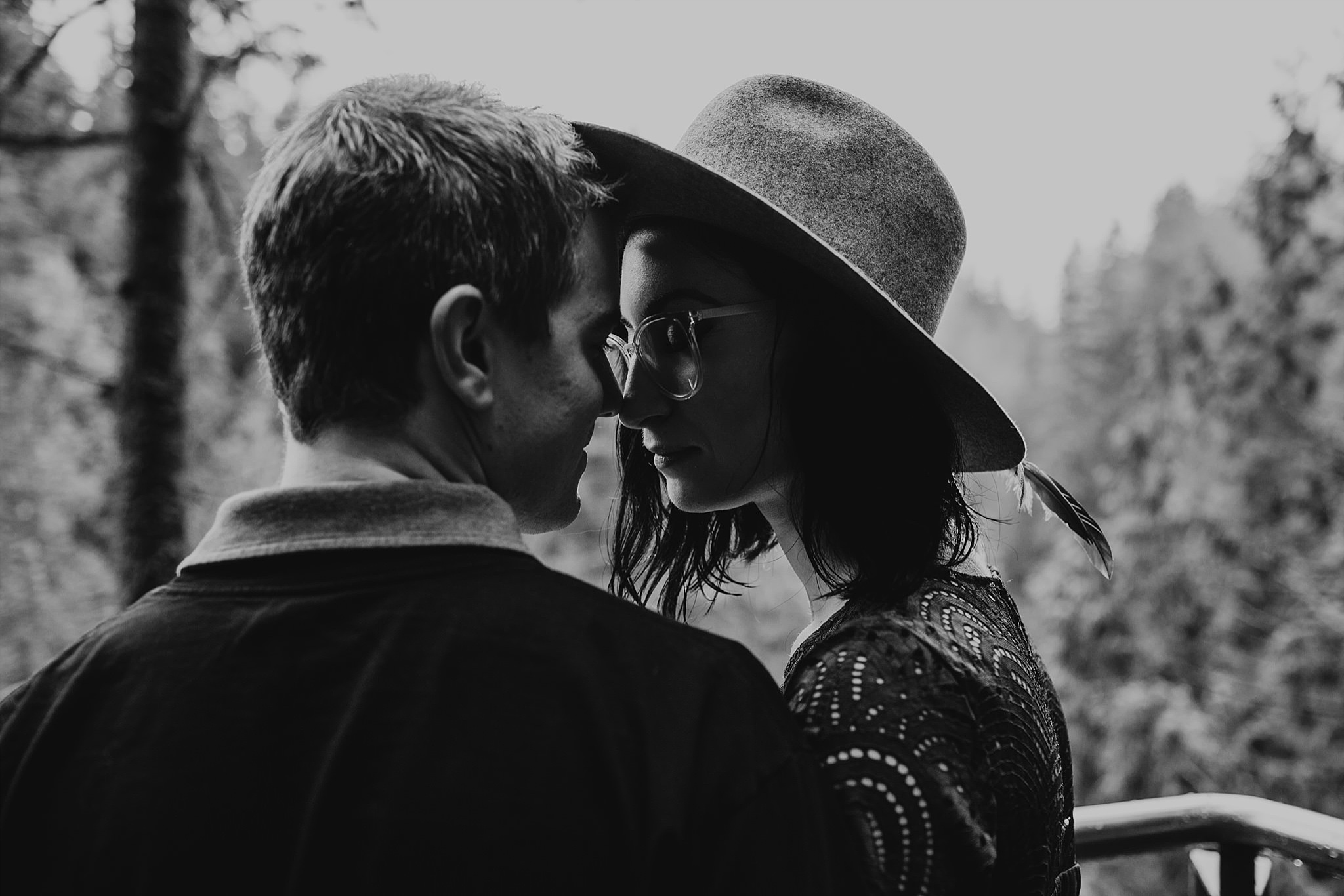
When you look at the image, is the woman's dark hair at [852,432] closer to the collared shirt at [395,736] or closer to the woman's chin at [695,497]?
the woman's chin at [695,497]

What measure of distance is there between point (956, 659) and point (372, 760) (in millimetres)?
721

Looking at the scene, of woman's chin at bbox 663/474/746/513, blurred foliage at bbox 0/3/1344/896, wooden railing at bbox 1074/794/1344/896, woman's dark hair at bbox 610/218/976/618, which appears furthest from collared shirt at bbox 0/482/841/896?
blurred foliage at bbox 0/3/1344/896

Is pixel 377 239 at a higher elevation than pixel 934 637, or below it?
higher

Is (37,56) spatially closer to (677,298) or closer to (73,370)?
(73,370)

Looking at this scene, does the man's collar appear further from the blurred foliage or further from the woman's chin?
the blurred foliage

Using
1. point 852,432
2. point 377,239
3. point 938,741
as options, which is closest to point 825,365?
point 852,432

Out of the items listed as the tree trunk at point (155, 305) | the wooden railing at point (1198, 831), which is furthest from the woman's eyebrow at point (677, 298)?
the tree trunk at point (155, 305)

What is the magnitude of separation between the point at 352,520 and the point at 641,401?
770mm

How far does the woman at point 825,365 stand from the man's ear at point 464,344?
0.47 m

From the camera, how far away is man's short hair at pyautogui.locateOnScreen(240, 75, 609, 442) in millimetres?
1106

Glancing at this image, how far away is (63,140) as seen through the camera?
3.52m

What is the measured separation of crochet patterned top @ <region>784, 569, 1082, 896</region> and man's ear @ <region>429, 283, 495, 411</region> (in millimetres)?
530

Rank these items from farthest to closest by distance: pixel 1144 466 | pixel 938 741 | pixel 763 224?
pixel 1144 466, pixel 763 224, pixel 938 741

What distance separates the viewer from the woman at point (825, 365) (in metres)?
1.50
